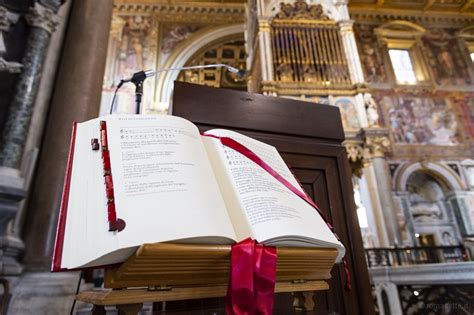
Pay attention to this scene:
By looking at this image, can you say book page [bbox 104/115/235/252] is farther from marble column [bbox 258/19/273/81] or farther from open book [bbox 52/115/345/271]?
marble column [bbox 258/19/273/81]

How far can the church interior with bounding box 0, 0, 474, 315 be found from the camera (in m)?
2.03

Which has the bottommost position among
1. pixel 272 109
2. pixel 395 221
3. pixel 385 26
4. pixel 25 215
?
pixel 25 215

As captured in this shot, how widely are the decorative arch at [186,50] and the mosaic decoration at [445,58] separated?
7.09 meters

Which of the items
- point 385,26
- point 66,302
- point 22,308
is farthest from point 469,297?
point 385,26

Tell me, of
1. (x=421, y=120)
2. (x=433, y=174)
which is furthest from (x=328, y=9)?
(x=433, y=174)

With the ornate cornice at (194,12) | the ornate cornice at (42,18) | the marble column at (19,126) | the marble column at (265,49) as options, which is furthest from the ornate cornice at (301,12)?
the marble column at (19,126)

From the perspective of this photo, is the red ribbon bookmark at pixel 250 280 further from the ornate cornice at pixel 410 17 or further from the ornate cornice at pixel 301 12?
the ornate cornice at pixel 410 17

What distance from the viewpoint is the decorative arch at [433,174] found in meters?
9.45

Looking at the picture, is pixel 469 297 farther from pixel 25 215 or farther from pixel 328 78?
pixel 328 78

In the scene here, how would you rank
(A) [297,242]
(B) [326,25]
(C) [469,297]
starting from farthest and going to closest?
1. (B) [326,25]
2. (C) [469,297]
3. (A) [297,242]

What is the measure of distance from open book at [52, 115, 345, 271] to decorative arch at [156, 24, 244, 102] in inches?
383

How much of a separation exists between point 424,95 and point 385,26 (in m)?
3.07

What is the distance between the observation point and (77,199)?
735 millimetres

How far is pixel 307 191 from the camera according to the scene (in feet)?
4.99
